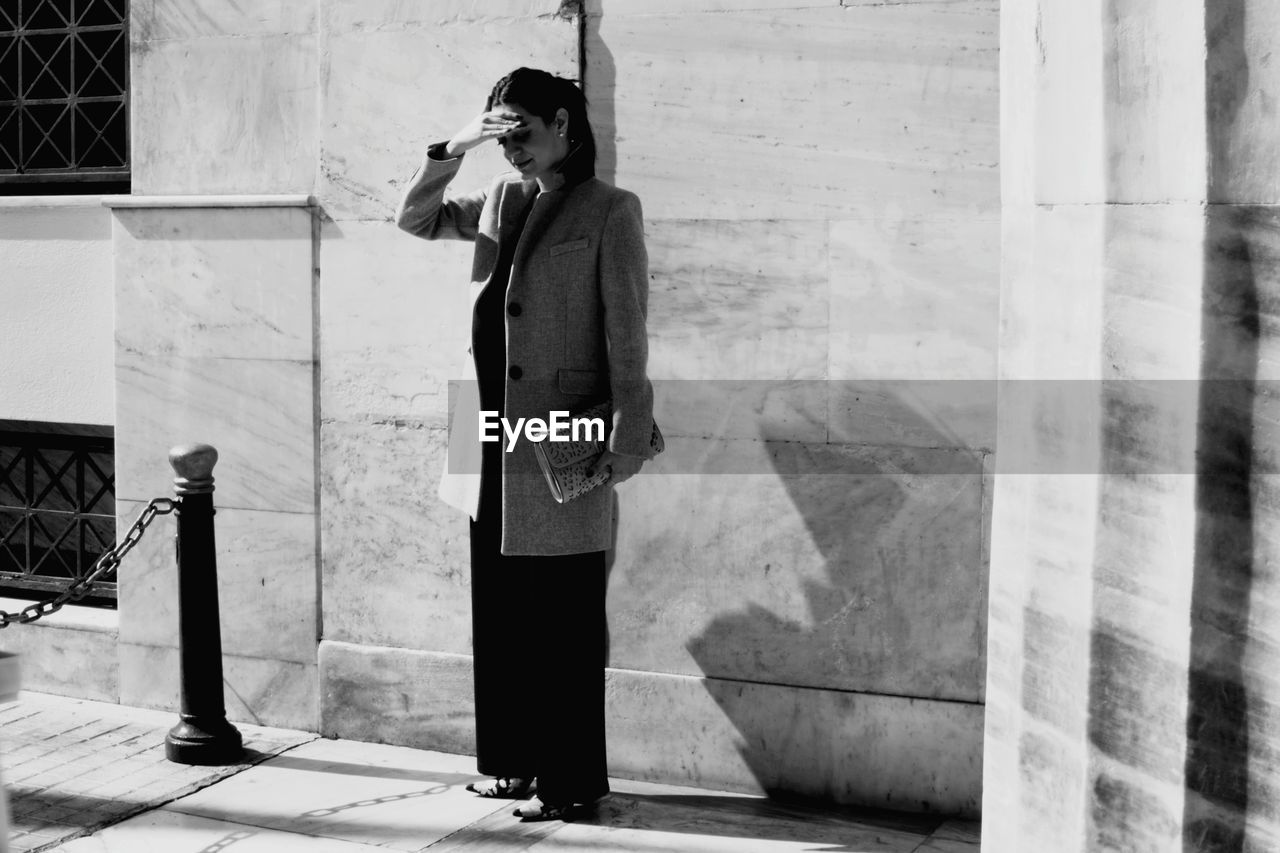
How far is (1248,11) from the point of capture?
3078mm

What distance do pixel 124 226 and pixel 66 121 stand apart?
84 centimetres

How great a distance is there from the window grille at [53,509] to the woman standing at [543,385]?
2371 millimetres

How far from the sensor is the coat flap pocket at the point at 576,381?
4.71m

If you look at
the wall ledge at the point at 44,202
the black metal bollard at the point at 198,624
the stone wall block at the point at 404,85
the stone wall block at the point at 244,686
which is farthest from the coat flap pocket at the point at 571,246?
the wall ledge at the point at 44,202

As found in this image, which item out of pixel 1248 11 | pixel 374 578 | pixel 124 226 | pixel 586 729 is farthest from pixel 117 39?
pixel 1248 11

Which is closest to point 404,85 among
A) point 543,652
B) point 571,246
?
point 571,246

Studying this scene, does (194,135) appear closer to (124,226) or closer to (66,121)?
(124,226)

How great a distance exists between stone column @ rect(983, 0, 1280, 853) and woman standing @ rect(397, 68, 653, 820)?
1.45 m

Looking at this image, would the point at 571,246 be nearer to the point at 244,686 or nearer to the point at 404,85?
the point at 404,85

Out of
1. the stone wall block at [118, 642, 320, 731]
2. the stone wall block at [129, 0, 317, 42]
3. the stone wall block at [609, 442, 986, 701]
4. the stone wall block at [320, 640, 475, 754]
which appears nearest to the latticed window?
the stone wall block at [129, 0, 317, 42]

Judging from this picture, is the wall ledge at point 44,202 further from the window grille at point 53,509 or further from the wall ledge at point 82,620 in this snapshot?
the wall ledge at point 82,620

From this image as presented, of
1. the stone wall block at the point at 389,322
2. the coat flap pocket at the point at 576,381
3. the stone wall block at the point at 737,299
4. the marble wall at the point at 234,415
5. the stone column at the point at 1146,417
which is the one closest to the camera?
the stone column at the point at 1146,417

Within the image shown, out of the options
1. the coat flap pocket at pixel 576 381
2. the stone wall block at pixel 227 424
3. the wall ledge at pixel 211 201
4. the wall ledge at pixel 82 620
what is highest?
the wall ledge at pixel 211 201

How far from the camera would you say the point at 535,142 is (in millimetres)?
4676
